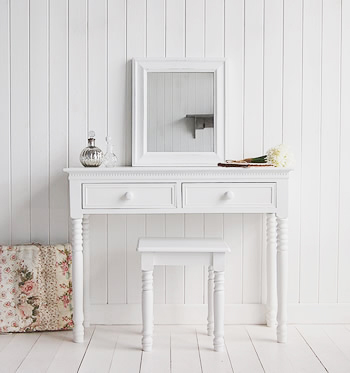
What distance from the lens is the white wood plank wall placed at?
3.12 m

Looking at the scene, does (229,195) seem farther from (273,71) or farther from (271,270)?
(273,71)

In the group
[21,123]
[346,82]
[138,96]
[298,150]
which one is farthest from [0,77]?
[346,82]

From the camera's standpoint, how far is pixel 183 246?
2.67 metres

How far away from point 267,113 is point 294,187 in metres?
0.44

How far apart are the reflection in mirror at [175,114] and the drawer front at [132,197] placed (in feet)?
1.30

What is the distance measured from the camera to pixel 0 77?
10.2 ft

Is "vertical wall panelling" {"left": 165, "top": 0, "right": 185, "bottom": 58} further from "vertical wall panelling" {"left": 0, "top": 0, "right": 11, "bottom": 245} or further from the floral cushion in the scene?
the floral cushion

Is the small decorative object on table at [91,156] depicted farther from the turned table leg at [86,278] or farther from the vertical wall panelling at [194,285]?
the vertical wall panelling at [194,285]

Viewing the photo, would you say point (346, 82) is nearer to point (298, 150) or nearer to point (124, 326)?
point (298, 150)

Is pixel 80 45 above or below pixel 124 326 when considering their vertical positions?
above

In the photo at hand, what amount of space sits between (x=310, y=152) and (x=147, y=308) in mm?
1273

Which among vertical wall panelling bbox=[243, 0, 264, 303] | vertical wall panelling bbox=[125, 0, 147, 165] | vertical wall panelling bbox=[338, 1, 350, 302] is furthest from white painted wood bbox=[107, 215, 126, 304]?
vertical wall panelling bbox=[338, 1, 350, 302]

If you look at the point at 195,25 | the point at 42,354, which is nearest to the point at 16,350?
the point at 42,354

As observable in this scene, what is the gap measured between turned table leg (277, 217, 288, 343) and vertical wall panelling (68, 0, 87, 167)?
3.87 feet
